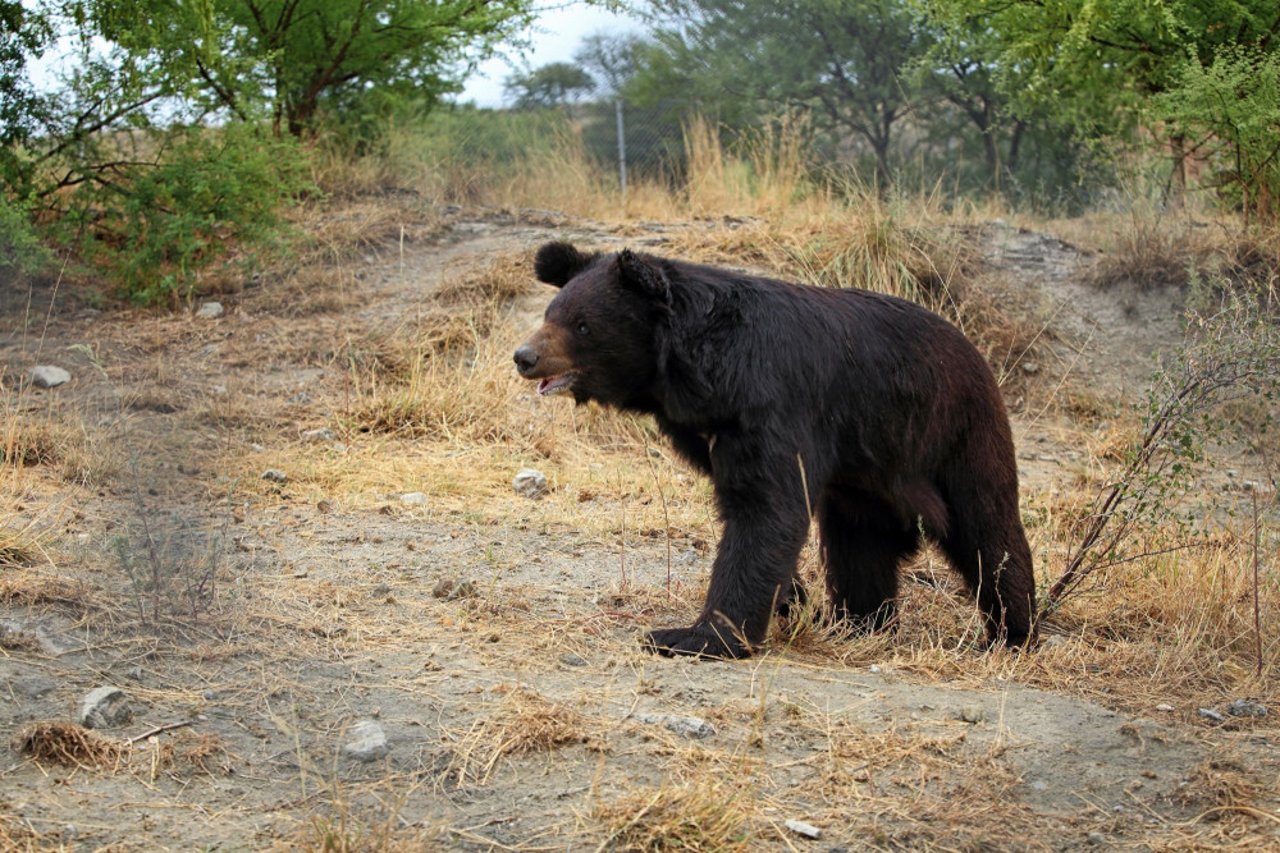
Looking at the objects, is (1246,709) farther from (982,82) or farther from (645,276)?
(982,82)

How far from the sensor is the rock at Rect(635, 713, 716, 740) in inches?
159

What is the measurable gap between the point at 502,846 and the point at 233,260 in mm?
8604

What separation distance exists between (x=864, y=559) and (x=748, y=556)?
99 centimetres

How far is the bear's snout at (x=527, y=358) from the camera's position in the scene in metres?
5.07

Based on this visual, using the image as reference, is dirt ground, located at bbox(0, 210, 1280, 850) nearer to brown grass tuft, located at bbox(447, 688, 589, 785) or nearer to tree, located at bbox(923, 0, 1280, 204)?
brown grass tuft, located at bbox(447, 688, 589, 785)

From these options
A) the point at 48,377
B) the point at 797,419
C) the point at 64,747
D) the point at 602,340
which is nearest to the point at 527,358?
the point at 602,340

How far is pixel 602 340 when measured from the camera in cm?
512

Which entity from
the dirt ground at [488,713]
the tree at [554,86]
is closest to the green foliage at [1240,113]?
the dirt ground at [488,713]

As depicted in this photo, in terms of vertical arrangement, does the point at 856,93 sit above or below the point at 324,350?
above

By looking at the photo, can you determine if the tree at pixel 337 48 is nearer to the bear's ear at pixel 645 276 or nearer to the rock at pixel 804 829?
the bear's ear at pixel 645 276

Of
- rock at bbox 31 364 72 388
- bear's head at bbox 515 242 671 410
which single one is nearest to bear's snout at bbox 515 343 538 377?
bear's head at bbox 515 242 671 410

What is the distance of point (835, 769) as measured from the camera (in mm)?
3906

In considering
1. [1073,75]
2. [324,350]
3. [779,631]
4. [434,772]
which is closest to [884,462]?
[779,631]

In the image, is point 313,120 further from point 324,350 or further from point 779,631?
point 779,631
